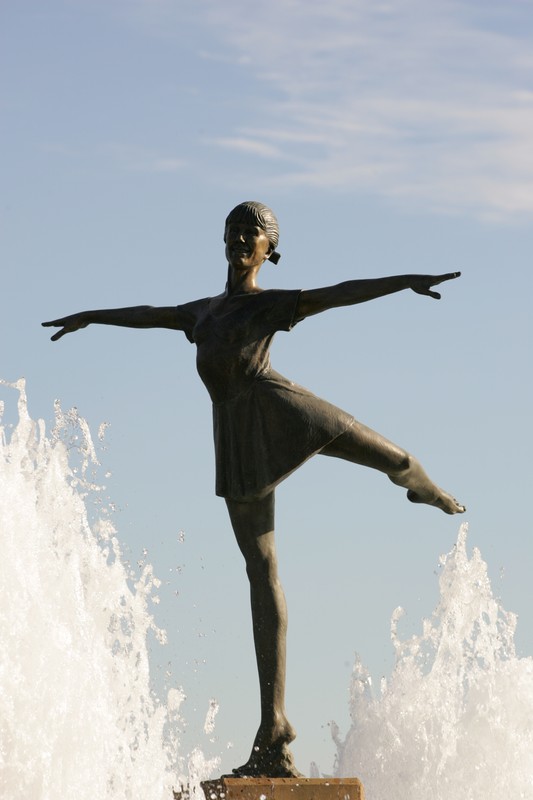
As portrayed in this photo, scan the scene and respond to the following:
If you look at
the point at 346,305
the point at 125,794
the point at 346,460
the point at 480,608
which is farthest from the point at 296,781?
the point at 480,608

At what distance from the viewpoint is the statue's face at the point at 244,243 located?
10219 millimetres

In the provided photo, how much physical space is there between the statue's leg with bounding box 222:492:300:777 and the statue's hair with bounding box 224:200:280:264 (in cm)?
154

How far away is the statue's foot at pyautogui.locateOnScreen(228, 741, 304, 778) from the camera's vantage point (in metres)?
9.56

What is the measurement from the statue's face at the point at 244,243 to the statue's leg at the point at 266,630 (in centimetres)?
138

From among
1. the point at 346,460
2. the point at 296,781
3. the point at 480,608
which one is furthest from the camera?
the point at 480,608

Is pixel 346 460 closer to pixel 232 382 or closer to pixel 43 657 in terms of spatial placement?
pixel 232 382

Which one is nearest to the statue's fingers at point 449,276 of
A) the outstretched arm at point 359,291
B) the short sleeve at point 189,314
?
the outstretched arm at point 359,291

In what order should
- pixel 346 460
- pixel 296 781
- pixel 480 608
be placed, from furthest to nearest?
pixel 480 608
pixel 346 460
pixel 296 781

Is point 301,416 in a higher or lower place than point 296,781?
higher

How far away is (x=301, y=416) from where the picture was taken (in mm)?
9891

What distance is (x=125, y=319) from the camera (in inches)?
418

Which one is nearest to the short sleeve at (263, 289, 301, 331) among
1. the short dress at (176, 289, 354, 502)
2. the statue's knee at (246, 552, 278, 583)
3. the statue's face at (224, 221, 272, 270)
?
the short dress at (176, 289, 354, 502)

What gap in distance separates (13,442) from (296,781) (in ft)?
9.27

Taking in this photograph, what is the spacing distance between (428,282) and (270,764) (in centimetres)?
276
